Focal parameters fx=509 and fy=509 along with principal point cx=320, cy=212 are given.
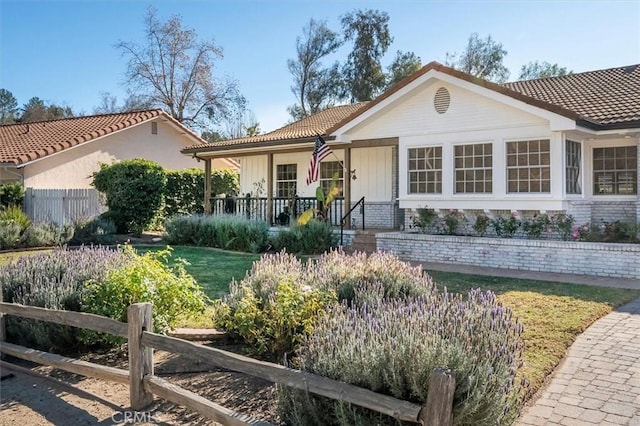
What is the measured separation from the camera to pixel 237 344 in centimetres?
597

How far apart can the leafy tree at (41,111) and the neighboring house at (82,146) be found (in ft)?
66.0

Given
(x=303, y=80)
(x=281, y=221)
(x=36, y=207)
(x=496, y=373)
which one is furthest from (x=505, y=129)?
(x=303, y=80)

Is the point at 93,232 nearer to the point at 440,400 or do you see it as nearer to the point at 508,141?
the point at 508,141

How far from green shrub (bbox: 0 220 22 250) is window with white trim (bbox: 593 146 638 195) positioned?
1617 cm

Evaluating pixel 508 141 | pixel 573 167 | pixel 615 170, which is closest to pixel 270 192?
pixel 508 141

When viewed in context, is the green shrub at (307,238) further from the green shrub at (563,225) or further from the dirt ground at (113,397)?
the dirt ground at (113,397)

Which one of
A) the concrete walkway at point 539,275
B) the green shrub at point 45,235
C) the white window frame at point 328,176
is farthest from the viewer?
the white window frame at point 328,176

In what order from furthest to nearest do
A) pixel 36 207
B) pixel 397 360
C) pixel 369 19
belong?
1. pixel 369 19
2. pixel 36 207
3. pixel 397 360

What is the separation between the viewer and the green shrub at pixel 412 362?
3320 millimetres

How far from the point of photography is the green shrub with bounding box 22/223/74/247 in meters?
15.2

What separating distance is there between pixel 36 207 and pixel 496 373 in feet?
Answer: 64.4

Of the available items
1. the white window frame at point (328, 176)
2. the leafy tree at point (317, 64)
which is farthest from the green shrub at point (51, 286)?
the leafy tree at point (317, 64)

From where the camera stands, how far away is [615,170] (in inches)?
511

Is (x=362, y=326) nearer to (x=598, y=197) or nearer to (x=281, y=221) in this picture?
(x=598, y=197)
